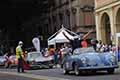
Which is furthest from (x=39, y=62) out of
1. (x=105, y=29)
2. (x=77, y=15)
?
(x=77, y=15)

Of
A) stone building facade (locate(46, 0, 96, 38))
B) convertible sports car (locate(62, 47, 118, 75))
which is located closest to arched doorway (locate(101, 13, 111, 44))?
stone building facade (locate(46, 0, 96, 38))

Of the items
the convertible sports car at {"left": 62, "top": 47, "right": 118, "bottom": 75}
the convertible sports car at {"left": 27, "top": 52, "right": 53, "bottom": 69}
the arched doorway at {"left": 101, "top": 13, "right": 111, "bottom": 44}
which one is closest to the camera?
the convertible sports car at {"left": 62, "top": 47, "right": 118, "bottom": 75}

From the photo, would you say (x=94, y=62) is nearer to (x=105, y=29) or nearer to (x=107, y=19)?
(x=107, y=19)

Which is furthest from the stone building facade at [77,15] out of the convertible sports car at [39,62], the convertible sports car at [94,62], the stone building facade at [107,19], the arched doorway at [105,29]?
the convertible sports car at [94,62]

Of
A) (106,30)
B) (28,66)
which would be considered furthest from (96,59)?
(106,30)

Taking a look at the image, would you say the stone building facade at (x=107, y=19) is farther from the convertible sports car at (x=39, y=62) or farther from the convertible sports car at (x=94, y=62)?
the convertible sports car at (x=94, y=62)

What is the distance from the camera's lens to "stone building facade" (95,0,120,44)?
44.2 metres

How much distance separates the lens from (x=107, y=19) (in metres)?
48.3

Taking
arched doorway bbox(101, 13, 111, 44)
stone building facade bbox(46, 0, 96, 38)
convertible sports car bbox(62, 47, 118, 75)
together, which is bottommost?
convertible sports car bbox(62, 47, 118, 75)

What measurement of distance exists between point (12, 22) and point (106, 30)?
21.7 meters

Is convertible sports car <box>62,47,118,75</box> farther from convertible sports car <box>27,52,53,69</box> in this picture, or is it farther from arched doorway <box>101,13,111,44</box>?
arched doorway <box>101,13,111,44</box>

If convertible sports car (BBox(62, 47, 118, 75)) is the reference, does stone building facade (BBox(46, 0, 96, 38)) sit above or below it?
above

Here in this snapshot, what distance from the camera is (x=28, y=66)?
35219 millimetres

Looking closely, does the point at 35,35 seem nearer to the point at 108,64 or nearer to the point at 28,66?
the point at 28,66
